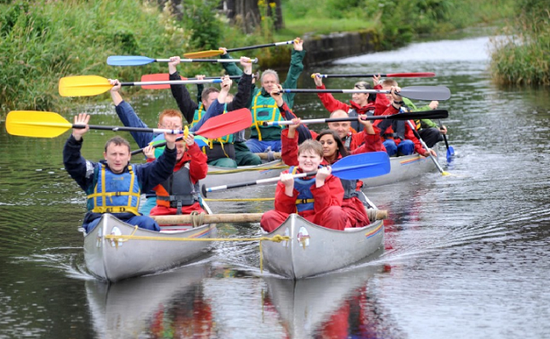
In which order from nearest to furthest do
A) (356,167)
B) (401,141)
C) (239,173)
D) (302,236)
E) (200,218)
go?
(302,236) → (356,167) → (200,218) → (239,173) → (401,141)

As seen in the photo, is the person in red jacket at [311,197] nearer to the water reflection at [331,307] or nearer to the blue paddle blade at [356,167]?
the blue paddle blade at [356,167]

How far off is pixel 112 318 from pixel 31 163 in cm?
755

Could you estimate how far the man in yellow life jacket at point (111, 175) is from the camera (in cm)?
737

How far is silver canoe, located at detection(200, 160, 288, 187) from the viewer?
449 inches

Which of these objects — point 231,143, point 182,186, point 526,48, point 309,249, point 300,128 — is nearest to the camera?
point 309,249

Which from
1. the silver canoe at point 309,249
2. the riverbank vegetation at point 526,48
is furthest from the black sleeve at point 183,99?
the riverbank vegetation at point 526,48

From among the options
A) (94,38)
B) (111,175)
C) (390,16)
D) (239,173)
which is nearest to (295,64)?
(239,173)

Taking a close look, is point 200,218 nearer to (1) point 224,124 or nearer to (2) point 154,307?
(1) point 224,124

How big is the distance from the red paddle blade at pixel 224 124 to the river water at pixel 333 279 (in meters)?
1.07

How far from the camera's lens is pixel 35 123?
8125mm

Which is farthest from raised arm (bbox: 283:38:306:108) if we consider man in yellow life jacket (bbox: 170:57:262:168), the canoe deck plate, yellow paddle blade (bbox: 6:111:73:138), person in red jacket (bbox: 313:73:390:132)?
the canoe deck plate

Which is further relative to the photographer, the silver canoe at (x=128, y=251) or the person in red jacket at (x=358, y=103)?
the person in red jacket at (x=358, y=103)

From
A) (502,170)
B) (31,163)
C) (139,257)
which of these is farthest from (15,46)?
(139,257)

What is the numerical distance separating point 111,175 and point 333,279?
190cm
